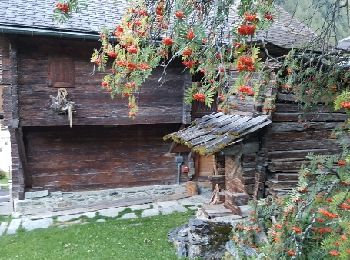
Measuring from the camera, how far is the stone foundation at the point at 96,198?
407 inches

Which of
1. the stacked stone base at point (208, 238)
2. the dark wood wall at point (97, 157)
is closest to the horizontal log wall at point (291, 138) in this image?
the stacked stone base at point (208, 238)

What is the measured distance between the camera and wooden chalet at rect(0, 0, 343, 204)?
6.45 meters

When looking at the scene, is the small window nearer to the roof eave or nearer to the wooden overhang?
the roof eave

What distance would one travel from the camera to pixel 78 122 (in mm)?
9711

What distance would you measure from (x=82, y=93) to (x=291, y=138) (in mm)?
5600

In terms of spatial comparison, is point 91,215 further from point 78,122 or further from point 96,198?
point 78,122

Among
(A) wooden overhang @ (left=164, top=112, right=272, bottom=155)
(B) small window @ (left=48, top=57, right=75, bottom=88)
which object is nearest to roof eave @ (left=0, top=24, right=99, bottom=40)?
(B) small window @ (left=48, top=57, right=75, bottom=88)

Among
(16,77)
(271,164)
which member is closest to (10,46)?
(16,77)

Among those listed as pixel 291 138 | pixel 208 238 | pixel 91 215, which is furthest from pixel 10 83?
pixel 291 138

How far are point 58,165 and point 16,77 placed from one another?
2800 millimetres

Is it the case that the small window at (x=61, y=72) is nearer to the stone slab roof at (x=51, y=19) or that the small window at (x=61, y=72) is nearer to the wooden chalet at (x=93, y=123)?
the wooden chalet at (x=93, y=123)

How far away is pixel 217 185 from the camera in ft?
23.2

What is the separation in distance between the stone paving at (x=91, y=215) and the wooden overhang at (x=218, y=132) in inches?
158

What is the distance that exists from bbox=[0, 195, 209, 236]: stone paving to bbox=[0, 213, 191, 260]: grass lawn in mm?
447
